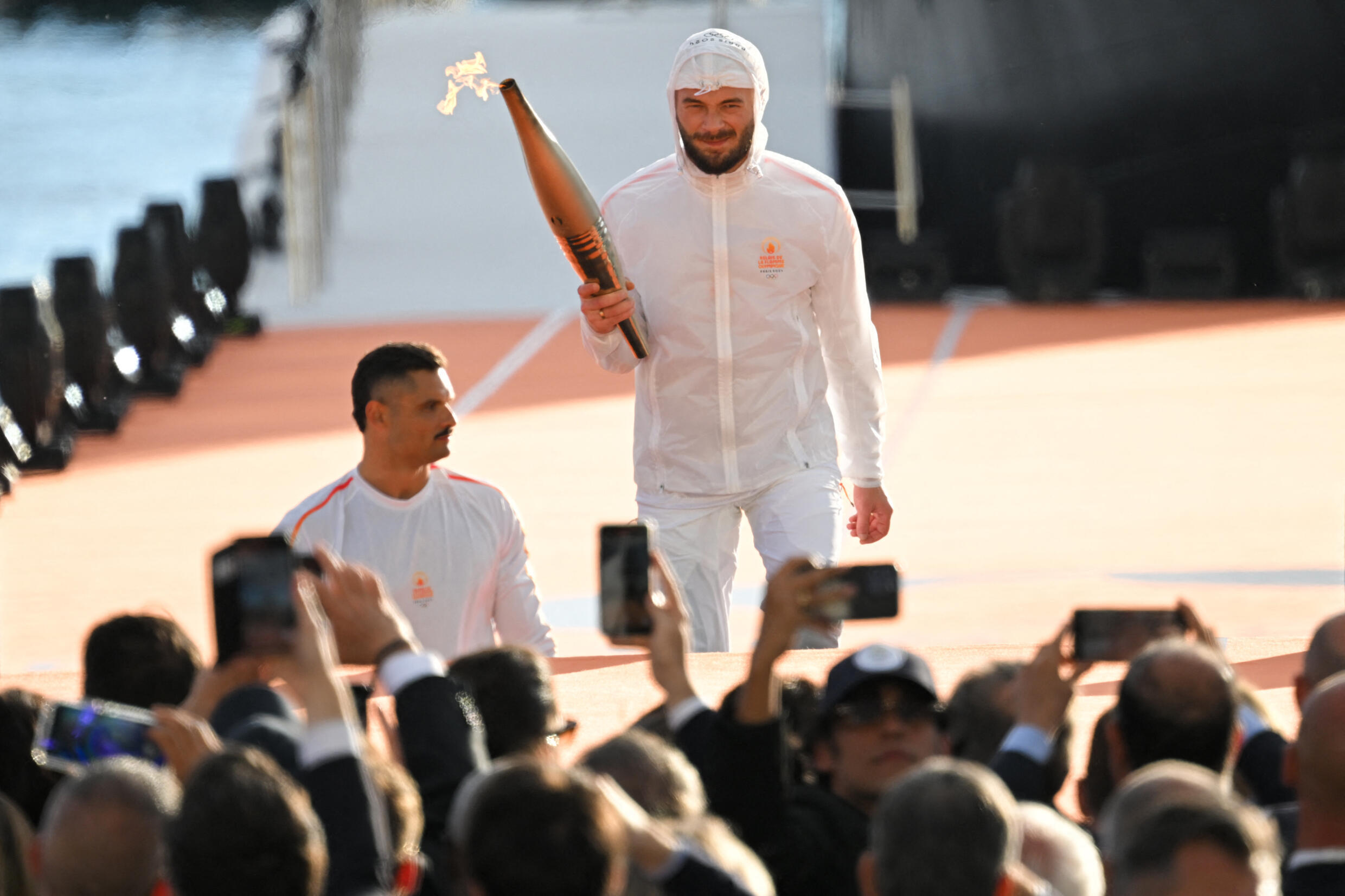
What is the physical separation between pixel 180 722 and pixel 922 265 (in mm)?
15133

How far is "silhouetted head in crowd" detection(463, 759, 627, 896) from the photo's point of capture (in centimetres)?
262

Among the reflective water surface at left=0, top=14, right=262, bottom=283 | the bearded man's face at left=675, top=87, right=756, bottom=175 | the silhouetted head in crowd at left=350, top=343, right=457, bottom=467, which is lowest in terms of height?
the silhouetted head in crowd at left=350, top=343, right=457, bottom=467

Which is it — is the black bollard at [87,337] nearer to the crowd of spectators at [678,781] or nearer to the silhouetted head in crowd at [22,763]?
the crowd of spectators at [678,781]

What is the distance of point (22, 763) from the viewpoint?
3873mm

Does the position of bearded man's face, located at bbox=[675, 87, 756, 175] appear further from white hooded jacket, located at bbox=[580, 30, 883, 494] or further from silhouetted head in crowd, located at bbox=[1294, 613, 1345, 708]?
silhouetted head in crowd, located at bbox=[1294, 613, 1345, 708]

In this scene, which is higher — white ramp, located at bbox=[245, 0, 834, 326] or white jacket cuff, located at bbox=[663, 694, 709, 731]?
white ramp, located at bbox=[245, 0, 834, 326]

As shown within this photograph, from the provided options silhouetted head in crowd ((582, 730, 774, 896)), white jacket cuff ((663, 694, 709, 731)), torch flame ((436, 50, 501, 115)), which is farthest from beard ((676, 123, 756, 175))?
silhouetted head in crowd ((582, 730, 774, 896))

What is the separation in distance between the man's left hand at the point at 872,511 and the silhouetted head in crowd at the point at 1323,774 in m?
2.76

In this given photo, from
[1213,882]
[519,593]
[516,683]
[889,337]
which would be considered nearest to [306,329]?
[889,337]

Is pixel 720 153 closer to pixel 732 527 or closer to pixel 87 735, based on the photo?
pixel 732 527

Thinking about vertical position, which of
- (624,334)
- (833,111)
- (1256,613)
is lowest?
(1256,613)

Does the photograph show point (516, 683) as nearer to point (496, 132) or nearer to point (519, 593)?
point (519, 593)

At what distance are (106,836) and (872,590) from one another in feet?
4.89

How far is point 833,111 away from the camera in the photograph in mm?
19562
